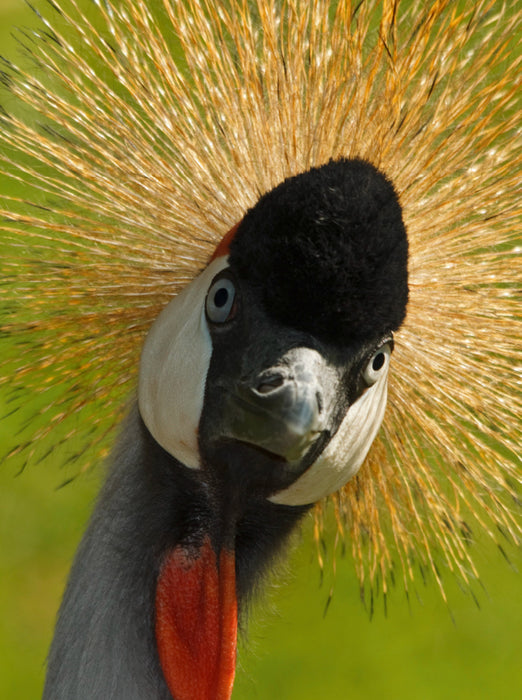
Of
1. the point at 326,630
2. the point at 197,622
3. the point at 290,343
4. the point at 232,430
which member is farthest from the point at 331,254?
the point at 326,630

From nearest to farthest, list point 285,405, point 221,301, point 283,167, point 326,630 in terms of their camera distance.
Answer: point 285,405 → point 221,301 → point 283,167 → point 326,630

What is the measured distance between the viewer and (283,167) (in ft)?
3.58

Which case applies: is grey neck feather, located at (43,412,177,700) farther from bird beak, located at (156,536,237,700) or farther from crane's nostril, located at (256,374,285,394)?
crane's nostril, located at (256,374,285,394)

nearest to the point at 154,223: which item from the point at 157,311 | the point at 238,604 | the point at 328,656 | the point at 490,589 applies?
the point at 157,311

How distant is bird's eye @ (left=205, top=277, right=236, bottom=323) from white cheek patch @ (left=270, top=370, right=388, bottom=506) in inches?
6.4

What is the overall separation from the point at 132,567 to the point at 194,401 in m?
0.28

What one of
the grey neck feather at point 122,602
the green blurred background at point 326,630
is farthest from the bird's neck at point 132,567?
the green blurred background at point 326,630

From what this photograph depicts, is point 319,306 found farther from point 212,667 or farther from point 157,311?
point 212,667

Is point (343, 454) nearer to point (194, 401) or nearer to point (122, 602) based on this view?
point (194, 401)

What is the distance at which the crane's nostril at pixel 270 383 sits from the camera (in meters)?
0.88

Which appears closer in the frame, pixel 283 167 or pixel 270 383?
pixel 270 383

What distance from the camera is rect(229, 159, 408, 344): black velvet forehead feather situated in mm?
887

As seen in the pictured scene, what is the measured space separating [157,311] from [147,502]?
0.78 ft

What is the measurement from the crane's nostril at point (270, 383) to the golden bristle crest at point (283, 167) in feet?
0.94
